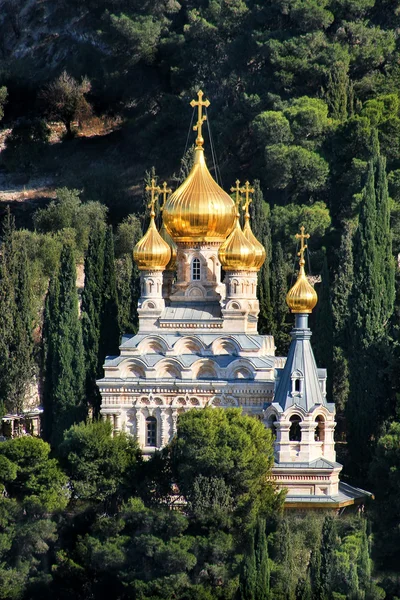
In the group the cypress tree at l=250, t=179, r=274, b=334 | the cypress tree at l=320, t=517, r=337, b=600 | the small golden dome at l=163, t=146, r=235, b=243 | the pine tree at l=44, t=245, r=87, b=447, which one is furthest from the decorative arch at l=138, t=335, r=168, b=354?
the cypress tree at l=320, t=517, r=337, b=600

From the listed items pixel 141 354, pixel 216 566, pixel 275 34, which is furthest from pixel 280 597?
pixel 275 34

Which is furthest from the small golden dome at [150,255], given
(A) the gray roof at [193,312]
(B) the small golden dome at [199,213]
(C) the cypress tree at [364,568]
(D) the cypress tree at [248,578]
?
(C) the cypress tree at [364,568]

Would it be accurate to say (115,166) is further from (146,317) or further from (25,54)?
(146,317)

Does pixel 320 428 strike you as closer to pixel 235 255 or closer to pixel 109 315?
pixel 235 255

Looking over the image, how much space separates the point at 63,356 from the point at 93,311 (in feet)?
7.44

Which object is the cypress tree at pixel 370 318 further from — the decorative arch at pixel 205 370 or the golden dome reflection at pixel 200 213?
the golden dome reflection at pixel 200 213

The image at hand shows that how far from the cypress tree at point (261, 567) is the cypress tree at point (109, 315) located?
522 inches

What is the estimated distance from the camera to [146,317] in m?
65.1

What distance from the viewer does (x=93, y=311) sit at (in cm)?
7100

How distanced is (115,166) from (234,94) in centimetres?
695

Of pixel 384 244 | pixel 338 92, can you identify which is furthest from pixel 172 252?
pixel 338 92

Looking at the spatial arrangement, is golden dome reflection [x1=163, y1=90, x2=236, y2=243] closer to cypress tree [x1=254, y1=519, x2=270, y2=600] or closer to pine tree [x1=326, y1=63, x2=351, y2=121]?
cypress tree [x1=254, y1=519, x2=270, y2=600]

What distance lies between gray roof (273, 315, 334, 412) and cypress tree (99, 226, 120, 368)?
8.54 meters

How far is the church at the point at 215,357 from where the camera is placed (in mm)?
62062
